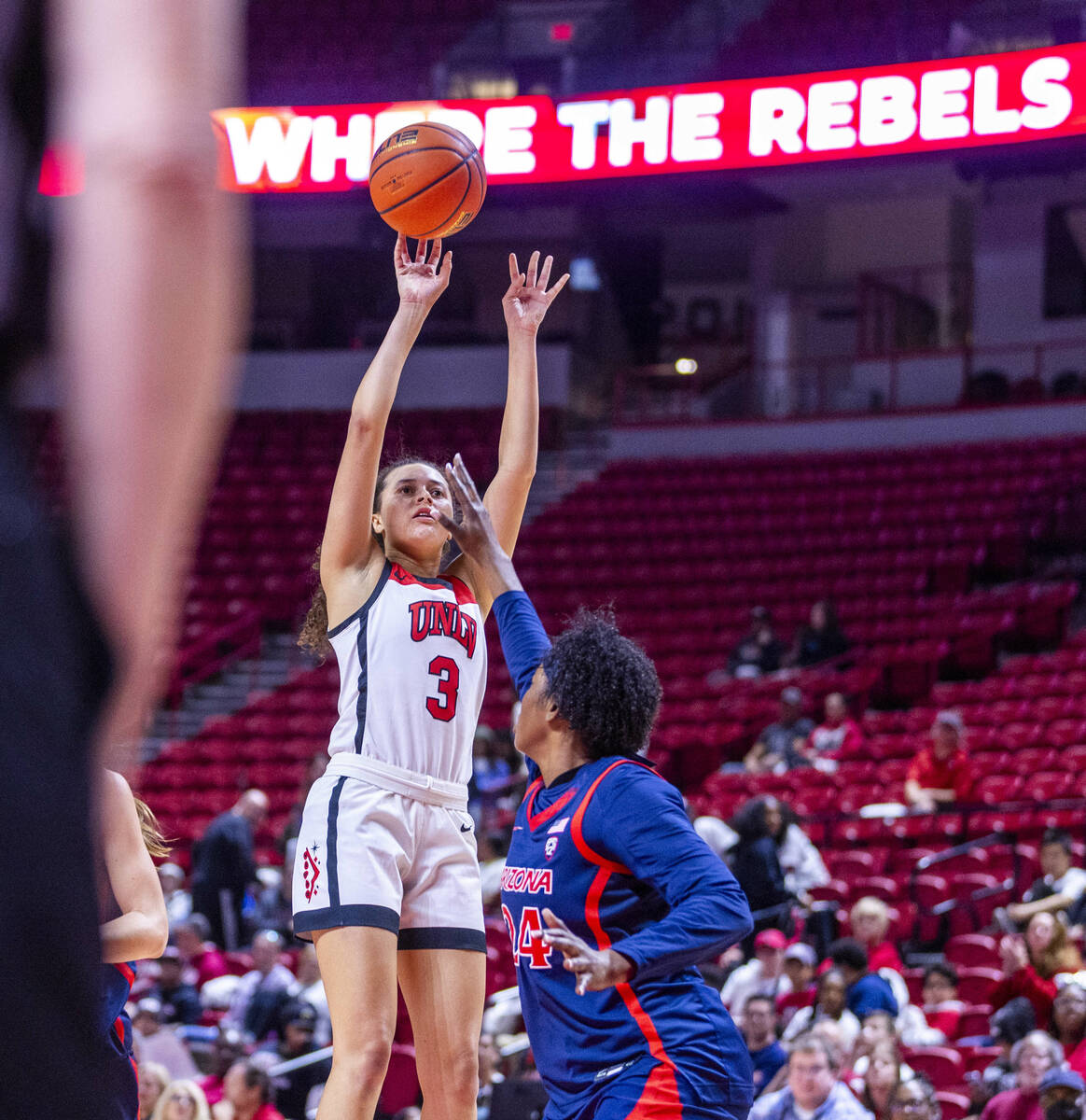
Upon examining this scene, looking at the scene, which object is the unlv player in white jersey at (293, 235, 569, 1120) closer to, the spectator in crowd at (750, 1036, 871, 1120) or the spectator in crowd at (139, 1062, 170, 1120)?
the spectator in crowd at (750, 1036, 871, 1120)

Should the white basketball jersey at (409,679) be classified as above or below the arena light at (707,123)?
below

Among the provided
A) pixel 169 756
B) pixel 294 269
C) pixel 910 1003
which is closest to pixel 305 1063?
pixel 910 1003

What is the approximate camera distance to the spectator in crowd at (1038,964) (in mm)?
7520

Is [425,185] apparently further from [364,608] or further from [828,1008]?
[828,1008]

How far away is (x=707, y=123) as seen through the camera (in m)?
16.3

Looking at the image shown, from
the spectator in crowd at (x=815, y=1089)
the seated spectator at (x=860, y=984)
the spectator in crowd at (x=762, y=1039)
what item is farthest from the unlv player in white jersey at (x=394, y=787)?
the seated spectator at (x=860, y=984)

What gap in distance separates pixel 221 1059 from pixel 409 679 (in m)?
5.07

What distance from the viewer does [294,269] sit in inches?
899

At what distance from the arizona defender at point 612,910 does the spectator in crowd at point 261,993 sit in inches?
229

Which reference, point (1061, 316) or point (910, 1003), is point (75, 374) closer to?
point (910, 1003)

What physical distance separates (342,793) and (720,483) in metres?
14.4

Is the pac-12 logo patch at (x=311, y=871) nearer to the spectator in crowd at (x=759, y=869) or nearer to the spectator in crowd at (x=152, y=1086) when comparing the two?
the spectator in crowd at (x=152, y=1086)

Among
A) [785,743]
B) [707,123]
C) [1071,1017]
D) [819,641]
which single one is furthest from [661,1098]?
[707,123]

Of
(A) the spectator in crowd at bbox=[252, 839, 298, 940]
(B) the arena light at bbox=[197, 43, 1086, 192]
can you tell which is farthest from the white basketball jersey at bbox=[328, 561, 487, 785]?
(B) the arena light at bbox=[197, 43, 1086, 192]
